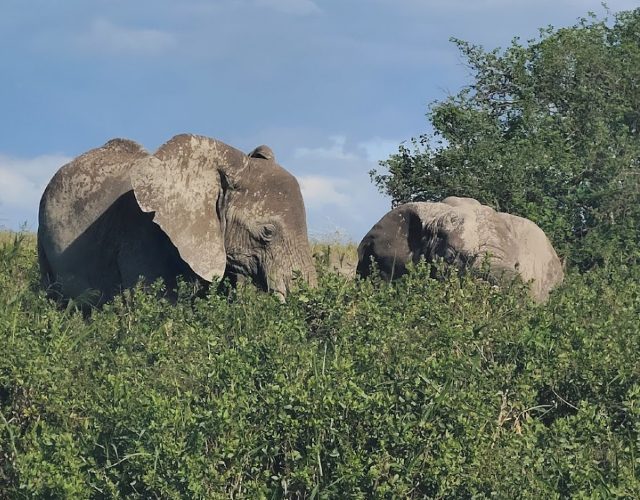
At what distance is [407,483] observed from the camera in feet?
16.4

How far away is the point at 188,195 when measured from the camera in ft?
29.4

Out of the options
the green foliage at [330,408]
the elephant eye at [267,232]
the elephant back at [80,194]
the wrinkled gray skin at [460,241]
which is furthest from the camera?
the wrinkled gray skin at [460,241]

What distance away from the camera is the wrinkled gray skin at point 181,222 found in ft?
29.0

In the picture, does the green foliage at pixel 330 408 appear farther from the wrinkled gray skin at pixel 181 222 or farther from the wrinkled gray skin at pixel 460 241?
the wrinkled gray skin at pixel 460 241

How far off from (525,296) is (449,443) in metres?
2.61

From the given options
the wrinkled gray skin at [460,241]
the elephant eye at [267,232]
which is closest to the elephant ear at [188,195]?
the elephant eye at [267,232]

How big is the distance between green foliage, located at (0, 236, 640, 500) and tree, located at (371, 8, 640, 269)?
730 centimetres

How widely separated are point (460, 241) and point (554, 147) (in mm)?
4809

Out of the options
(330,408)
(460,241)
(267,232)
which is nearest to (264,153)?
(267,232)

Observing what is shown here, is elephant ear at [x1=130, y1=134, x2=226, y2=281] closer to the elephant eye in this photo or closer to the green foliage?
the elephant eye

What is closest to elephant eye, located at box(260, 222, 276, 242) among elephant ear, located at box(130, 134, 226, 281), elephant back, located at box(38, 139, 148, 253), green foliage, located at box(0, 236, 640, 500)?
elephant ear, located at box(130, 134, 226, 281)

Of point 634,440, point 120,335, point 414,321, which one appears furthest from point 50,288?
point 634,440

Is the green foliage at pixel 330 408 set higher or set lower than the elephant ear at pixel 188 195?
lower

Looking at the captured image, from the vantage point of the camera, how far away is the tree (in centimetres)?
1423
